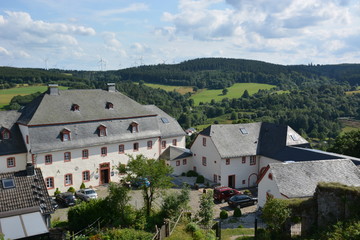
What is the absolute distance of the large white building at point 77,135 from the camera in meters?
40.0

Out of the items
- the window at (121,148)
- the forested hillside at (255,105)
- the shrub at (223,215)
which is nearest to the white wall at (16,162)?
the window at (121,148)

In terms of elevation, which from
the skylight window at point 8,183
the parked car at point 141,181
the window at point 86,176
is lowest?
the window at point 86,176

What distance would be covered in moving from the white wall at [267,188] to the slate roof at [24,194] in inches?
763

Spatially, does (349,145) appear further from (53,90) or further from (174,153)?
(53,90)

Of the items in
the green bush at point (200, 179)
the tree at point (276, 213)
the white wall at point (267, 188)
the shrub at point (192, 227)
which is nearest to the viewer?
the tree at point (276, 213)

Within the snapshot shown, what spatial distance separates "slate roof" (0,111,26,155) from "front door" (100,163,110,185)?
31.9ft

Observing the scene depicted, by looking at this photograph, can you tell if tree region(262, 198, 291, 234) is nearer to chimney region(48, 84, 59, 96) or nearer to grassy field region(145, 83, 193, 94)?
chimney region(48, 84, 59, 96)

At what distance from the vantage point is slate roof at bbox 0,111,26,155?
39250mm

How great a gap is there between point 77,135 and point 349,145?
34381 millimetres

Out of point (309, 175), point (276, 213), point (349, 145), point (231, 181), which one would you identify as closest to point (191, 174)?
point (231, 181)

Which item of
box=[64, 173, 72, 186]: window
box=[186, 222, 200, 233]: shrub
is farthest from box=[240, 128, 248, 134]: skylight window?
box=[186, 222, 200, 233]: shrub

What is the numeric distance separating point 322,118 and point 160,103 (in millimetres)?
57357

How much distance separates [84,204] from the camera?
27312 millimetres

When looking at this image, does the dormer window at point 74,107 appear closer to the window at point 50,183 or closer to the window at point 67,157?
the window at point 67,157
